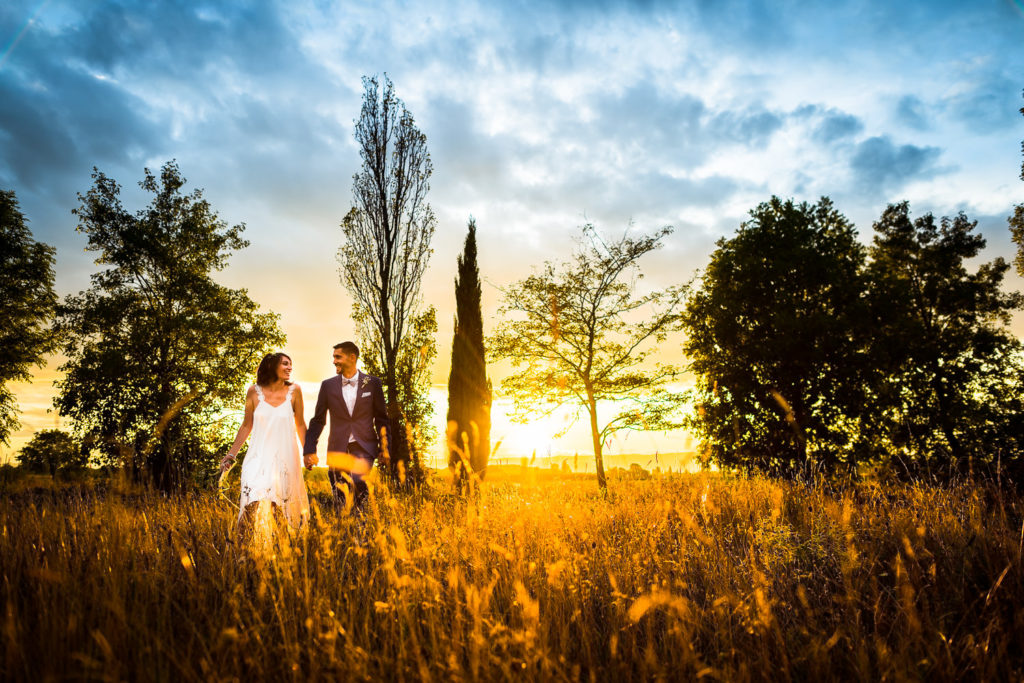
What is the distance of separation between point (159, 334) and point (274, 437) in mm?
16212

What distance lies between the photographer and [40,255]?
69.3 ft

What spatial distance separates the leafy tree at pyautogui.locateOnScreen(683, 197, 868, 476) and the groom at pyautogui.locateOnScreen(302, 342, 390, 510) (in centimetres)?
1057

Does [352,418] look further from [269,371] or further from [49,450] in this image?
[49,450]

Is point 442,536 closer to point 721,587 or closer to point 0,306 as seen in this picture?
point 721,587

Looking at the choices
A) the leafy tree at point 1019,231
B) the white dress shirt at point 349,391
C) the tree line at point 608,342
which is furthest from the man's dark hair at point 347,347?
the leafy tree at point 1019,231

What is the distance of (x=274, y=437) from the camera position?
5008 millimetres

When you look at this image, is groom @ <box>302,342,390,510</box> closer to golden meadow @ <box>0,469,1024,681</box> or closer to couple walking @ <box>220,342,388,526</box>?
couple walking @ <box>220,342,388,526</box>

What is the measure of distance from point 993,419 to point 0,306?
114 feet

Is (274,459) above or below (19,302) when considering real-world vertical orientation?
below

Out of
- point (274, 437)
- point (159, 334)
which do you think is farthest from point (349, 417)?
point (159, 334)

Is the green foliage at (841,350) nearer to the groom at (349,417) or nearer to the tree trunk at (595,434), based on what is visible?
the tree trunk at (595,434)

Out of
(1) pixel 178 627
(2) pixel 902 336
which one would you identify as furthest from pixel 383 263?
(2) pixel 902 336

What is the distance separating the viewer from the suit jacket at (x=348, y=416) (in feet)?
19.7

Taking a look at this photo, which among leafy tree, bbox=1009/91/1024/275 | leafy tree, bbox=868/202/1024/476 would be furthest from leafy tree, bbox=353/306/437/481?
leafy tree, bbox=1009/91/1024/275
